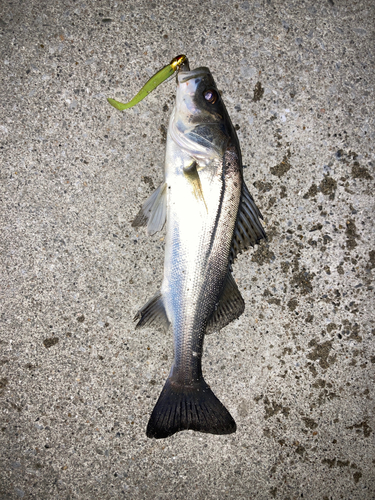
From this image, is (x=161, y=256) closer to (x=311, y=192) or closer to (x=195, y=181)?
(x=195, y=181)

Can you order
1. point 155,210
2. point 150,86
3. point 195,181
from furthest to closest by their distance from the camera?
point 150,86 < point 155,210 < point 195,181

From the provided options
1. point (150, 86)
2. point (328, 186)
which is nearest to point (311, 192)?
point (328, 186)

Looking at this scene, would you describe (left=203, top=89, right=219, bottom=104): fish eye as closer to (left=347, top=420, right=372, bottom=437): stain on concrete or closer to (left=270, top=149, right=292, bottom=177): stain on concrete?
(left=270, top=149, right=292, bottom=177): stain on concrete

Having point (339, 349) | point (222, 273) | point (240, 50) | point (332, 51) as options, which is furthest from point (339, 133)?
point (339, 349)

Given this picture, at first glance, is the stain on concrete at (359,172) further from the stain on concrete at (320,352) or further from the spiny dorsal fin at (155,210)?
the spiny dorsal fin at (155,210)

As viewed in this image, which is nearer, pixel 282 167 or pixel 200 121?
pixel 200 121

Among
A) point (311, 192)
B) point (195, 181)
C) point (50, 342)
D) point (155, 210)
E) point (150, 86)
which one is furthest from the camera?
point (311, 192)

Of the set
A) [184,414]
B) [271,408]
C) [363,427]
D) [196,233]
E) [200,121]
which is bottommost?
[363,427]

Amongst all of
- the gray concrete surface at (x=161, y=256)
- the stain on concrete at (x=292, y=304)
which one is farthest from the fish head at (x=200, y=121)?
the stain on concrete at (x=292, y=304)
